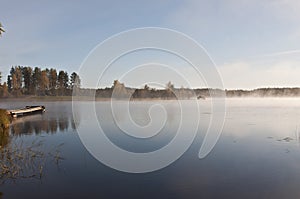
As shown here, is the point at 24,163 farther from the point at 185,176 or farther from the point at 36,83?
the point at 36,83

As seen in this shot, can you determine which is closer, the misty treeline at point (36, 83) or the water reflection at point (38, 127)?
the water reflection at point (38, 127)

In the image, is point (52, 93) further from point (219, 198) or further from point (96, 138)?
point (219, 198)

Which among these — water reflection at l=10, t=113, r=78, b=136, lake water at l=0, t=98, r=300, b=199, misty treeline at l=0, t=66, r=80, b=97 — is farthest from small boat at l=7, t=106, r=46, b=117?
misty treeline at l=0, t=66, r=80, b=97

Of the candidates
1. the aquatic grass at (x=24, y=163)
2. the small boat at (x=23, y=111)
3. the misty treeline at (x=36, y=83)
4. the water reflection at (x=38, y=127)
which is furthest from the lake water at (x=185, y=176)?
the misty treeline at (x=36, y=83)

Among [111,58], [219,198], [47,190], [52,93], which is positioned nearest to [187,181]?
[219,198]

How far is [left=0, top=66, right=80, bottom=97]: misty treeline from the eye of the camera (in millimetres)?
126600

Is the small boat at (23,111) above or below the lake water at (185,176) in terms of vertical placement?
above

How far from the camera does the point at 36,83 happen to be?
129 m

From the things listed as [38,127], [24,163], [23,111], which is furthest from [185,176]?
[23,111]

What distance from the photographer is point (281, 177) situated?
1232 centimetres

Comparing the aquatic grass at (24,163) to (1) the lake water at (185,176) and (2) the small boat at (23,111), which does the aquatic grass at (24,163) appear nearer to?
(1) the lake water at (185,176)

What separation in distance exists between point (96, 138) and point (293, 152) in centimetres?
1652

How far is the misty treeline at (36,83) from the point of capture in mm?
126600

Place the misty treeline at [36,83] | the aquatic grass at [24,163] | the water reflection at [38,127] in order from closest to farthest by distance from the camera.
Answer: the aquatic grass at [24,163] < the water reflection at [38,127] < the misty treeline at [36,83]
